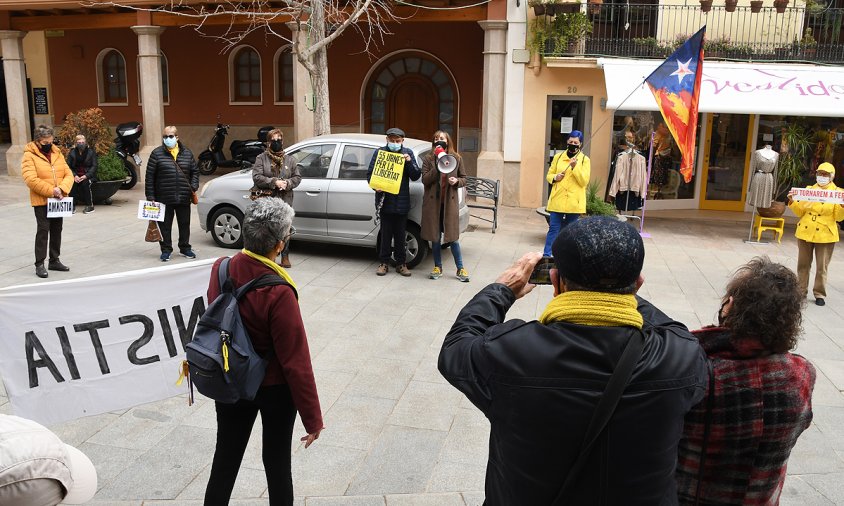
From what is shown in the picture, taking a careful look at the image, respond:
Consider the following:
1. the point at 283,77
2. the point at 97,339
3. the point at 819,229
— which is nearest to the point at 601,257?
the point at 97,339

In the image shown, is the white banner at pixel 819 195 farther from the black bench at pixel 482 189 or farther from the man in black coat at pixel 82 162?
the man in black coat at pixel 82 162

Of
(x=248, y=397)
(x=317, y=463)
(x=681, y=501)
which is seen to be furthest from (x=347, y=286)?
(x=681, y=501)

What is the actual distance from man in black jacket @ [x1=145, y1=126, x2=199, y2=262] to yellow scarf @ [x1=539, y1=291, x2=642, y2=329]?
26.8ft

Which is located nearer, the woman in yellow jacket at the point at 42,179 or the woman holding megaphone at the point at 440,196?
the woman in yellow jacket at the point at 42,179

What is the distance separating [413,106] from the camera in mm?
18688

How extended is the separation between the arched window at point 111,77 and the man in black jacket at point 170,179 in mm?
12800

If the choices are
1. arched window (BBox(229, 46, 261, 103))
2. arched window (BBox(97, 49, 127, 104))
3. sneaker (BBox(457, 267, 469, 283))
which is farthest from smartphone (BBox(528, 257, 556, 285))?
arched window (BBox(97, 49, 127, 104))

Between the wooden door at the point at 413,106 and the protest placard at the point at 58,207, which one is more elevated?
the wooden door at the point at 413,106

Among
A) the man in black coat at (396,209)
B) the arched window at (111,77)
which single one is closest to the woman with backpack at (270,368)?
the man in black coat at (396,209)

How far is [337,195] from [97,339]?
5.73m

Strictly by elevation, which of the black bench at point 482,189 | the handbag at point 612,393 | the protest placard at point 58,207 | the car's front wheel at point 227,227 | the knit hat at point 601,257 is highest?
the knit hat at point 601,257

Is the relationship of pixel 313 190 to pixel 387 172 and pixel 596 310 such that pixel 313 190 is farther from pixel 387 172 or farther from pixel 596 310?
pixel 596 310

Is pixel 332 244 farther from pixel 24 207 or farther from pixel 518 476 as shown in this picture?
pixel 518 476

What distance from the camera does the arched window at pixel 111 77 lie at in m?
21.1
